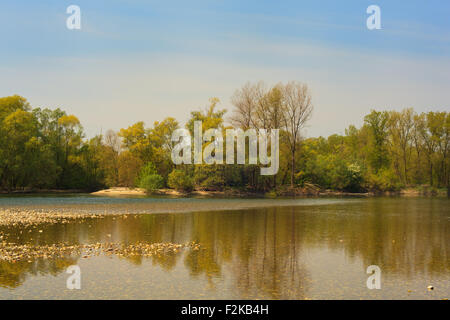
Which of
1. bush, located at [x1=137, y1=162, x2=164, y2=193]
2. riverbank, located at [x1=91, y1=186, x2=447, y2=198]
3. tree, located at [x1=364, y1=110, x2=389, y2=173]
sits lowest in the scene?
riverbank, located at [x1=91, y1=186, x2=447, y2=198]

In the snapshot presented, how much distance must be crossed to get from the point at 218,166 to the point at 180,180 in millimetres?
7162

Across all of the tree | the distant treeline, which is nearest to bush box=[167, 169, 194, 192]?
the distant treeline

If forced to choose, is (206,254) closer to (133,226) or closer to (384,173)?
(133,226)

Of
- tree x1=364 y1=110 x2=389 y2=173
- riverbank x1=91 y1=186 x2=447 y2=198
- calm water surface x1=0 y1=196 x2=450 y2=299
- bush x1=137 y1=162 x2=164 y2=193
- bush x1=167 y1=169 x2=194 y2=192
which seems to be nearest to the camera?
calm water surface x1=0 y1=196 x2=450 y2=299

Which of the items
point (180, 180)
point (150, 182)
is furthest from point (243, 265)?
point (150, 182)

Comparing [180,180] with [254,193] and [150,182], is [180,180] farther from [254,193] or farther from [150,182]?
[254,193]

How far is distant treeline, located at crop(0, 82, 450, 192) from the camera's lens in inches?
3002

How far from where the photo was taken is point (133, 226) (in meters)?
24.4

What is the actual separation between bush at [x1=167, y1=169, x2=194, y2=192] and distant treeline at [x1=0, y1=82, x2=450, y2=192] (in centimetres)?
18

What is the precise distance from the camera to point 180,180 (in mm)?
75000

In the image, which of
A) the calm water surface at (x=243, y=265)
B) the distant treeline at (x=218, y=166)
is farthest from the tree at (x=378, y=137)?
the calm water surface at (x=243, y=265)

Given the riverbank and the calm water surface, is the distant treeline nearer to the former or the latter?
the riverbank

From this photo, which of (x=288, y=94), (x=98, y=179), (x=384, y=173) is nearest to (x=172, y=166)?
(x=98, y=179)
